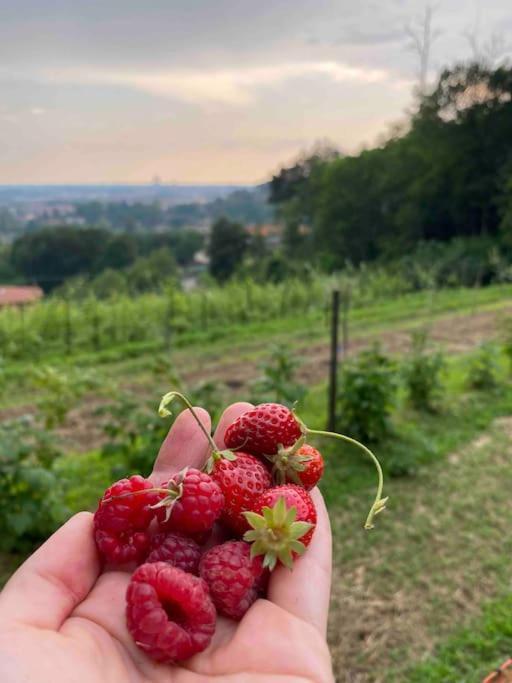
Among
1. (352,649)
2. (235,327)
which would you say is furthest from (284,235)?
(352,649)

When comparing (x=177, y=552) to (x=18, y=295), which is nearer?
(x=177, y=552)

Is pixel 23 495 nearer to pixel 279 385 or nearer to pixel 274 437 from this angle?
pixel 279 385

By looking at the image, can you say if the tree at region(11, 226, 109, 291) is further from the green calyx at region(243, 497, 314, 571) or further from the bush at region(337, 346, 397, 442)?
the green calyx at region(243, 497, 314, 571)

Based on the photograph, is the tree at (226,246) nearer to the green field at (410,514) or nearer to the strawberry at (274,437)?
the green field at (410,514)

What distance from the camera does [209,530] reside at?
4.86 feet

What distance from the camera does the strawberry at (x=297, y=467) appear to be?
1.56 m

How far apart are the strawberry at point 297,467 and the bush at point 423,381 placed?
12.4 feet

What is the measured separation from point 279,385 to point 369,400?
683 mm

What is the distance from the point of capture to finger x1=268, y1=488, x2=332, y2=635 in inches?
52.8

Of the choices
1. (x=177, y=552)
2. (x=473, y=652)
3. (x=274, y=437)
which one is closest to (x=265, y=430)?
(x=274, y=437)

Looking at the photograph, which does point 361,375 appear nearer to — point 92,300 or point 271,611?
point 271,611

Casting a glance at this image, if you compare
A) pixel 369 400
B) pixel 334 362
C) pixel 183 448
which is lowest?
pixel 369 400

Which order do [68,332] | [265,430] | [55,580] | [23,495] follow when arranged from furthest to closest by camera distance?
[68,332] → [23,495] → [265,430] → [55,580]

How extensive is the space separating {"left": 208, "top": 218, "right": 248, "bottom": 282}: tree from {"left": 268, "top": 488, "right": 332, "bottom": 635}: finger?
2174cm
